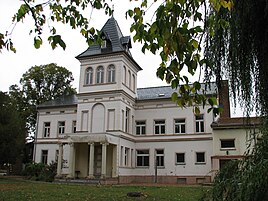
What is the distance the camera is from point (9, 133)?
25.5 metres

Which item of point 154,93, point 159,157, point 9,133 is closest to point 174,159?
point 159,157

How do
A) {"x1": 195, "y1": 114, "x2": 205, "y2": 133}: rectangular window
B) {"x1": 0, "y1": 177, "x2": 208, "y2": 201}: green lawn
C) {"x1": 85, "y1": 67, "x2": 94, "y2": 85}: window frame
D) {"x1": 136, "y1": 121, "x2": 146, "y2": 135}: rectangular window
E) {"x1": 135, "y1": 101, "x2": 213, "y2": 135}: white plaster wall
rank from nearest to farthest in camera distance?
{"x1": 0, "y1": 177, "x2": 208, "y2": 201}: green lawn → {"x1": 195, "y1": 114, "x2": 205, "y2": 133}: rectangular window → {"x1": 135, "y1": 101, "x2": 213, "y2": 135}: white plaster wall → {"x1": 85, "y1": 67, "x2": 94, "y2": 85}: window frame → {"x1": 136, "y1": 121, "x2": 146, "y2": 135}: rectangular window

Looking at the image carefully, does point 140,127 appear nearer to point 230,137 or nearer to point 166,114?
point 166,114

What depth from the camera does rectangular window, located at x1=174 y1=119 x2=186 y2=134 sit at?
2989 cm

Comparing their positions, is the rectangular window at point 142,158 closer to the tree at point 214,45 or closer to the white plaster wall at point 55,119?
the white plaster wall at point 55,119

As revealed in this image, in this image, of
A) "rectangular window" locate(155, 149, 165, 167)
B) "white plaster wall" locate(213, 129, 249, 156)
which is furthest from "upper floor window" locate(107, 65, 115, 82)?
"white plaster wall" locate(213, 129, 249, 156)

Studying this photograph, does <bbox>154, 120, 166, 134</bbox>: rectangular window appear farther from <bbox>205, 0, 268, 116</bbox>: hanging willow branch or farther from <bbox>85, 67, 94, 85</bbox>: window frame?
<bbox>205, 0, 268, 116</bbox>: hanging willow branch

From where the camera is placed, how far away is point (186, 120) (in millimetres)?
29734

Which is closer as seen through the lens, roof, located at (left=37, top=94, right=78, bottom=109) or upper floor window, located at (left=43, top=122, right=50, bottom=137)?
roof, located at (left=37, top=94, right=78, bottom=109)

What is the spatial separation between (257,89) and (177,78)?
9.82 feet

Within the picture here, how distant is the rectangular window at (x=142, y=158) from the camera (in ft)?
99.5

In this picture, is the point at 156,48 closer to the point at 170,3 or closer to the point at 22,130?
the point at 170,3

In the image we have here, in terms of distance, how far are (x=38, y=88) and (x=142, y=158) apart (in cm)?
2039

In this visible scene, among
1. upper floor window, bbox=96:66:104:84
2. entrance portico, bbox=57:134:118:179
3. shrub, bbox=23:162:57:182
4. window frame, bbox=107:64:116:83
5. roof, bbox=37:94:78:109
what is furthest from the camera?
roof, bbox=37:94:78:109
